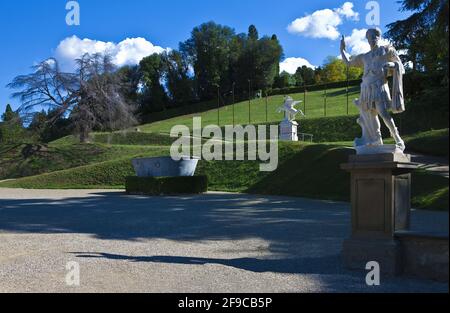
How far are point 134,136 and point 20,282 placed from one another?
A: 40.5 meters

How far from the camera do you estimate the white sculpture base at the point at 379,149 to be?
20.6 ft

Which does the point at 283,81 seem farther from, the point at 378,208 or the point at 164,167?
the point at 378,208

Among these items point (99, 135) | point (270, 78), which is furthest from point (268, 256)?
point (270, 78)

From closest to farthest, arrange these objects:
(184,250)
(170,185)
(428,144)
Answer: (184,250) → (170,185) → (428,144)

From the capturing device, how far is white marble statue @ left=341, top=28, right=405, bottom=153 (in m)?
6.48

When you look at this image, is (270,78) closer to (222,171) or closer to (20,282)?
(222,171)

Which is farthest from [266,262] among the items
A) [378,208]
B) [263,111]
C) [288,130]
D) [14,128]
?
[263,111]

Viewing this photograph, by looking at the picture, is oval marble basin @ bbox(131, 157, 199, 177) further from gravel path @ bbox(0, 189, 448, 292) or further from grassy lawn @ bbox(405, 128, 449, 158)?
grassy lawn @ bbox(405, 128, 449, 158)

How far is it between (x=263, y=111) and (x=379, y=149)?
5709 cm

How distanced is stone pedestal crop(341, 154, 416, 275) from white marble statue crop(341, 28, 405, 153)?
28 centimetres

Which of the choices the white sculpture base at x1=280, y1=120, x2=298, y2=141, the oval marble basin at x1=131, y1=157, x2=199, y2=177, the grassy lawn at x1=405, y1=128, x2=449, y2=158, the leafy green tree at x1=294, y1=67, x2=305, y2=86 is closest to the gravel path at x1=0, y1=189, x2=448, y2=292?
the oval marble basin at x1=131, y1=157, x2=199, y2=177

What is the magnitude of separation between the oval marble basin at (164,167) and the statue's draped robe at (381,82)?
1525 cm

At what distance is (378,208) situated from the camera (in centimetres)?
624

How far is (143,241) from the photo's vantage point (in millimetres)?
8734
